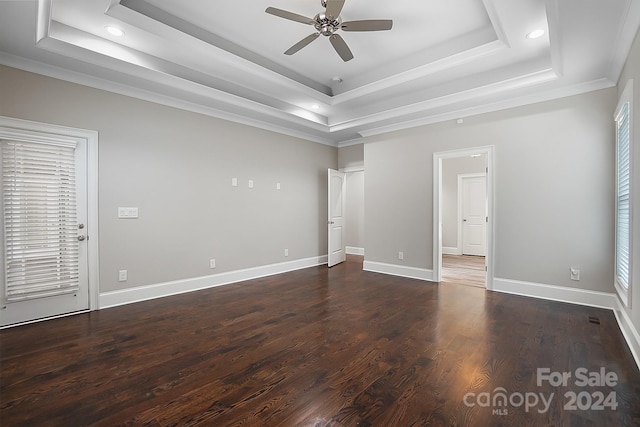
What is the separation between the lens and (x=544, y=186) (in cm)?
395

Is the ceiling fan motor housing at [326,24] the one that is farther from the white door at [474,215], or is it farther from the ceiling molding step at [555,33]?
the white door at [474,215]

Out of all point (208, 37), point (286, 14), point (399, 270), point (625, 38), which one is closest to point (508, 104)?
point (625, 38)

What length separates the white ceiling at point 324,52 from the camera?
8.50 feet

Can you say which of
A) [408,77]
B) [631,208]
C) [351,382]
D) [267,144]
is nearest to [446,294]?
[631,208]

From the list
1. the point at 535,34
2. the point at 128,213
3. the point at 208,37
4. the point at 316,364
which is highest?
the point at 208,37

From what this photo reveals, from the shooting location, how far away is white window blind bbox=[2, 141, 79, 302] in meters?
2.99

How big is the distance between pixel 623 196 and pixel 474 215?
5106 millimetres

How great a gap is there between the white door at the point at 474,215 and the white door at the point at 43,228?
27.0 feet

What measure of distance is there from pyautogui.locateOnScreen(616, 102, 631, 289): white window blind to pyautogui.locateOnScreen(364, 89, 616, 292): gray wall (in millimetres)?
226

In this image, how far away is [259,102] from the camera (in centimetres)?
468

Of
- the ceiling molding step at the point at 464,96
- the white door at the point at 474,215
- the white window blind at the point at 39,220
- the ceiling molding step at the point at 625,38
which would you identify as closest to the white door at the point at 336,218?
the ceiling molding step at the point at 464,96

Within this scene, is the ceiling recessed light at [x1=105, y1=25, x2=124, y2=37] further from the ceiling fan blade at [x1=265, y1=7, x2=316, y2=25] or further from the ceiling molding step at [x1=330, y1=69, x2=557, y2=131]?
the ceiling molding step at [x1=330, y1=69, x2=557, y2=131]

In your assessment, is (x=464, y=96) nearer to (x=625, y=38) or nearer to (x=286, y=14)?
(x=625, y=38)

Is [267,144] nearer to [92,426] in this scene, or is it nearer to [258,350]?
[258,350]
